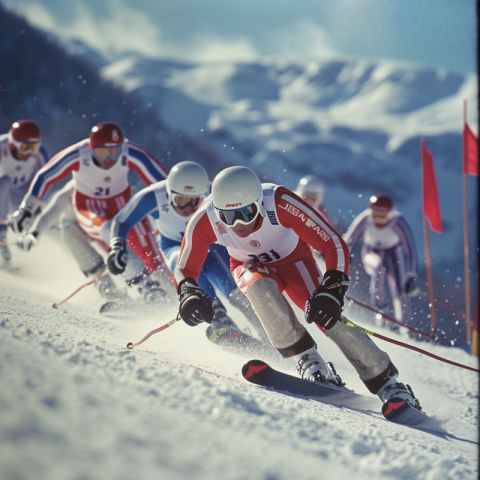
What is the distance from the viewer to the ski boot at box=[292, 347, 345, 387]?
2918 millimetres

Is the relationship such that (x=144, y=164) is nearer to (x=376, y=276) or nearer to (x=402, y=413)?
(x=376, y=276)

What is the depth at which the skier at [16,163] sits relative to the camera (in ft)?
21.0

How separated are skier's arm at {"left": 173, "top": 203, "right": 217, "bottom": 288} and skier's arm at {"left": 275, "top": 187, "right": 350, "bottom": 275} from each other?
1.46 feet

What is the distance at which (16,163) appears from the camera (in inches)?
259

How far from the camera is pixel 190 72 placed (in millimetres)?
53594

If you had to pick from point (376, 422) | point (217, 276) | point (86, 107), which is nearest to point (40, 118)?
point (86, 107)

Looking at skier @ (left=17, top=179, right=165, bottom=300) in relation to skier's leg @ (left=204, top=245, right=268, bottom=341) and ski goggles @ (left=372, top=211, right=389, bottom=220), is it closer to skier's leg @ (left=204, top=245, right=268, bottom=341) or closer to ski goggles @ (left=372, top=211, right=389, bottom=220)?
skier's leg @ (left=204, top=245, right=268, bottom=341)

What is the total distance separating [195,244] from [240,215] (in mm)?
411

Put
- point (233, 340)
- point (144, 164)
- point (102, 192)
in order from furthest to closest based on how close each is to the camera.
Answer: point (102, 192), point (144, 164), point (233, 340)

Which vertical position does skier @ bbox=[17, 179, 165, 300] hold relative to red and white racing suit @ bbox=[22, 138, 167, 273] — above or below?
below

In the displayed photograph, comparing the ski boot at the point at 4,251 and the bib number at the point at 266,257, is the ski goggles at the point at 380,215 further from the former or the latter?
the ski boot at the point at 4,251

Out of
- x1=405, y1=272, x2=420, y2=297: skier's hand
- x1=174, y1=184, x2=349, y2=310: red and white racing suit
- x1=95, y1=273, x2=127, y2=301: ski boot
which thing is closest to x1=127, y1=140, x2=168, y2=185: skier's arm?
x1=95, y1=273, x2=127, y2=301: ski boot

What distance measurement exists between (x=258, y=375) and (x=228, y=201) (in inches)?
36.7

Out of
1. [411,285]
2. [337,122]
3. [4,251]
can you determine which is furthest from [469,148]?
[337,122]
